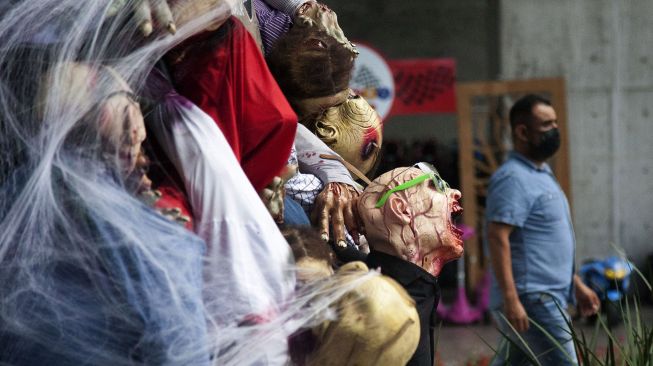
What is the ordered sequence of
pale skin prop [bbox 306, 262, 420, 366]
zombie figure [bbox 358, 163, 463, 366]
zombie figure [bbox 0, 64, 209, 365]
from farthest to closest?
zombie figure [bbox 358, 163, 463, 366]
pale skin prop [bbox 306, 262, 420, 366]
zombie figure [bbox 0, 64, 209, 365]

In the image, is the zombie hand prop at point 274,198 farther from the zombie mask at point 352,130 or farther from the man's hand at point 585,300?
the man's hand at point 585,300

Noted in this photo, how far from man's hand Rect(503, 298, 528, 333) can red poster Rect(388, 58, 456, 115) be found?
4145mm

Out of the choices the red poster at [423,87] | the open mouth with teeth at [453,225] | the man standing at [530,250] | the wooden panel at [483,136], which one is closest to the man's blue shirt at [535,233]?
the man standing at [530,250]

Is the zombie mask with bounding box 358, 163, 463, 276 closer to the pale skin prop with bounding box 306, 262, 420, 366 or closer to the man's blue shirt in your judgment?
the pale skin prop with bounding box 306, 262, 420, 366

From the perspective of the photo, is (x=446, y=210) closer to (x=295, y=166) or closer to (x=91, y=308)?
(x=295, y=166)

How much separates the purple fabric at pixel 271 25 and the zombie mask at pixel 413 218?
37 centimetres

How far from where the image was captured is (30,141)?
142 centimetres

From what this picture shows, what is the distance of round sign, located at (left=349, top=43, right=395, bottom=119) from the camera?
7746mm

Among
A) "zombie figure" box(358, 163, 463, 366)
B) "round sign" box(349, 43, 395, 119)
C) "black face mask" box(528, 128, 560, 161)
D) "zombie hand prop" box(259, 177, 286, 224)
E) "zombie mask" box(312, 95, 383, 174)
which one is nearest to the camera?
"zombie hand prop" box(259, 177, 286, 224)

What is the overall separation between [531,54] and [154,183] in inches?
274

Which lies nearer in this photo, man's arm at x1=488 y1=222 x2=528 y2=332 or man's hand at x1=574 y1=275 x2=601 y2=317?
man's arm at x1=488 y1=222 x2=528 y2=332

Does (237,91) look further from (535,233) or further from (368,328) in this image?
(535,233)

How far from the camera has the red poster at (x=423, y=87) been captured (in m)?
8.12

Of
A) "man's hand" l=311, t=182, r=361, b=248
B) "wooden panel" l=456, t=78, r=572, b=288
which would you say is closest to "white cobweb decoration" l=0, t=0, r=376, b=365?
"man's hand" l=311, t=182, r=361, b=248
